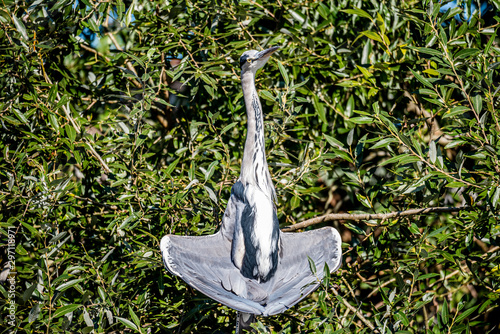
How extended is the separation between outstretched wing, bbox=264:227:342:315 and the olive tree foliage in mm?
117

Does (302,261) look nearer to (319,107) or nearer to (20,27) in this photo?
(319,107)

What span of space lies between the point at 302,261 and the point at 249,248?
0.26 m

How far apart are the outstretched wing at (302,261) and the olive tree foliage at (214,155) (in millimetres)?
117

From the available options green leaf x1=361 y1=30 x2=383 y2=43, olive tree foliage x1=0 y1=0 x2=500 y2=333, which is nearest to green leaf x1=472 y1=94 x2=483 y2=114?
olive tree foliage x1=0 y1=0 x2=500 y2=333

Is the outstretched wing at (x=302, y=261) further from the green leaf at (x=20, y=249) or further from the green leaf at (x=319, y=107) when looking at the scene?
the green leaf at (x=20, y=249)

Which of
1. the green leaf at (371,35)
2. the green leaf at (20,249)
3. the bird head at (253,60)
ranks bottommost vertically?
the green leaf at (20,249)

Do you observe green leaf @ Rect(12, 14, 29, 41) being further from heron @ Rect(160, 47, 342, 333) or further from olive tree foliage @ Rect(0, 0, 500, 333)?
heron @ Rect(160, 47, 342, 333)

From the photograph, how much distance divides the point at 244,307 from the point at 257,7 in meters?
1.64

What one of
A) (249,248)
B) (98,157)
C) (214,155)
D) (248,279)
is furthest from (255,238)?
(98,157)

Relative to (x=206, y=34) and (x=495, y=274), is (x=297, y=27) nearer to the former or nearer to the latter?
(x=206, y=34)

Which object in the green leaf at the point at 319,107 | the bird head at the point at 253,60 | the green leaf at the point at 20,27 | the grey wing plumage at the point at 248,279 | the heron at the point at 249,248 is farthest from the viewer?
the green leaf at the point at 319,107

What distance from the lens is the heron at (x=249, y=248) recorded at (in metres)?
1.74

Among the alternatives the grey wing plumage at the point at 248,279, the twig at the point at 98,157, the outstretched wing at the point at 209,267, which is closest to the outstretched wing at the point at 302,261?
the grey wing plumage at the point at 248,279

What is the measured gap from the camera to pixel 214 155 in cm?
231
